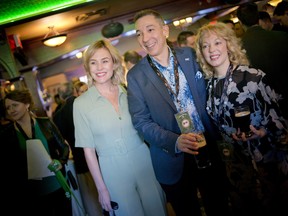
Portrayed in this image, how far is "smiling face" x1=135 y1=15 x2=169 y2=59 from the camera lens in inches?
82.4

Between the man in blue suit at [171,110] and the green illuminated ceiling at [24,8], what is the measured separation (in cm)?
102

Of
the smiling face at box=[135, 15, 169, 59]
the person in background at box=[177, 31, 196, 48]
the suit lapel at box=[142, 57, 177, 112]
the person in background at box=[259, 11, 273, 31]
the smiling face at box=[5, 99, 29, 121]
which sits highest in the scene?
the person in background at box=[177, 31, 196, 48]

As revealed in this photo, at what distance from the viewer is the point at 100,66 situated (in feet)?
6.83

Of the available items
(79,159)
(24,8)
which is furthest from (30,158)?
(24,8)

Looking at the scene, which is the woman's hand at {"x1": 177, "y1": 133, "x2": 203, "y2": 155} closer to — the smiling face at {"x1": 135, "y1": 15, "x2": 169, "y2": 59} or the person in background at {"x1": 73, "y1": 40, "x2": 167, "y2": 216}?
the person in background at {"x1": 73, "y1": 40, "x2": 167, "y2": 216}

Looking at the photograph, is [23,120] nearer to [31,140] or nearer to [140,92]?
[31,140]

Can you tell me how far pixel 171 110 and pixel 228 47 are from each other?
72 cm

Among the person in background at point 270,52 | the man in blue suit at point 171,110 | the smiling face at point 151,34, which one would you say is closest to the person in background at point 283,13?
the person in background at point 270,52

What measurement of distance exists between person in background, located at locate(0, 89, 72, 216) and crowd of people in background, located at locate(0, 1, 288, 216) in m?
0.02

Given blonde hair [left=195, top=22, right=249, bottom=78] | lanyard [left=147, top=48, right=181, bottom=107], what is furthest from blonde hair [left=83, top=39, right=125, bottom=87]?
blonde hair [left=195, top=22, right=249, bottom=78]

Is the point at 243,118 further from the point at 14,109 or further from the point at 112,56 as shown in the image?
the point at 14,109

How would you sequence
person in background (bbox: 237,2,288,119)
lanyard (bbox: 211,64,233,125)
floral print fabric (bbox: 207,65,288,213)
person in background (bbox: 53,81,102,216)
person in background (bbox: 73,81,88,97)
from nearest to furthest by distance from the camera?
floral print fabric (bbox: 207,65,288,213), lanyard (bbox: 211,64,233,125), person in background (bbox: 237,2,288,119), person in background (bbox: 53,81,102,216), person in background (bbox: 73,81,88,97)

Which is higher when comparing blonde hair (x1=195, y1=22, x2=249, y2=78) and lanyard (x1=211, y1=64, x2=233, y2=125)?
blonde hair (x1=195, y1=22, x2=249, y2=78)

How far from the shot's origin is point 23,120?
100.0 inches
